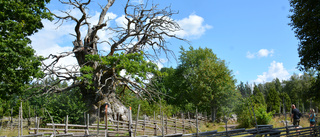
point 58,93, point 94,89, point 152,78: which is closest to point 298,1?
point 152,78

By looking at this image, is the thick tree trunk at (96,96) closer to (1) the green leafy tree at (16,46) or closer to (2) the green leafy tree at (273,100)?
(1) the green leafy tree at (16,46)

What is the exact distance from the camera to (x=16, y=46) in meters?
9.19

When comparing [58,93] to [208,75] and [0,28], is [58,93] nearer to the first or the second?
[0,28]

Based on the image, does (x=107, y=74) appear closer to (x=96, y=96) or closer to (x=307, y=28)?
(x=96, y=96)

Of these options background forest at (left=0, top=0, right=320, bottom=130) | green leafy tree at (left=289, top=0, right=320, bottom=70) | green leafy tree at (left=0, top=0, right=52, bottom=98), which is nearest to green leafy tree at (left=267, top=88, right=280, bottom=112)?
background forest at (left=0, top=0, right=320, bottom=130)

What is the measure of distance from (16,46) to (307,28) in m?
13.1

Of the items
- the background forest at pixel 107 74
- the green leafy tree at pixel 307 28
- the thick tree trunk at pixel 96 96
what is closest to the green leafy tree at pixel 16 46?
the background forest at pixel 107 74

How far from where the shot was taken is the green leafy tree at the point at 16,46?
8.96 metres

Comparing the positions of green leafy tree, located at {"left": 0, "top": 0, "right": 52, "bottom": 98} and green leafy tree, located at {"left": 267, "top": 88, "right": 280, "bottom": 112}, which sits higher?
green leafy tree, located at {"left": 0, "top": 0, "right": 52, "bottom": 98}

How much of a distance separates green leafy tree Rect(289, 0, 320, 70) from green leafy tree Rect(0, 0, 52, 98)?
1221 centimetres

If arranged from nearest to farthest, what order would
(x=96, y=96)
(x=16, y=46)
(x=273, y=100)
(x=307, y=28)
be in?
(x=16, y=46)
(x=307, y=28)
(x=96, y=96)
(x=273, y=100)

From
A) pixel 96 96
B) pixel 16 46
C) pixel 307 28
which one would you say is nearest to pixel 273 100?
pixel 307 28

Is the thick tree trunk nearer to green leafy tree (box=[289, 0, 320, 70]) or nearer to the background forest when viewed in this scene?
the background forest

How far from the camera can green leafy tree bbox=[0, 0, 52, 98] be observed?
29.4ft
